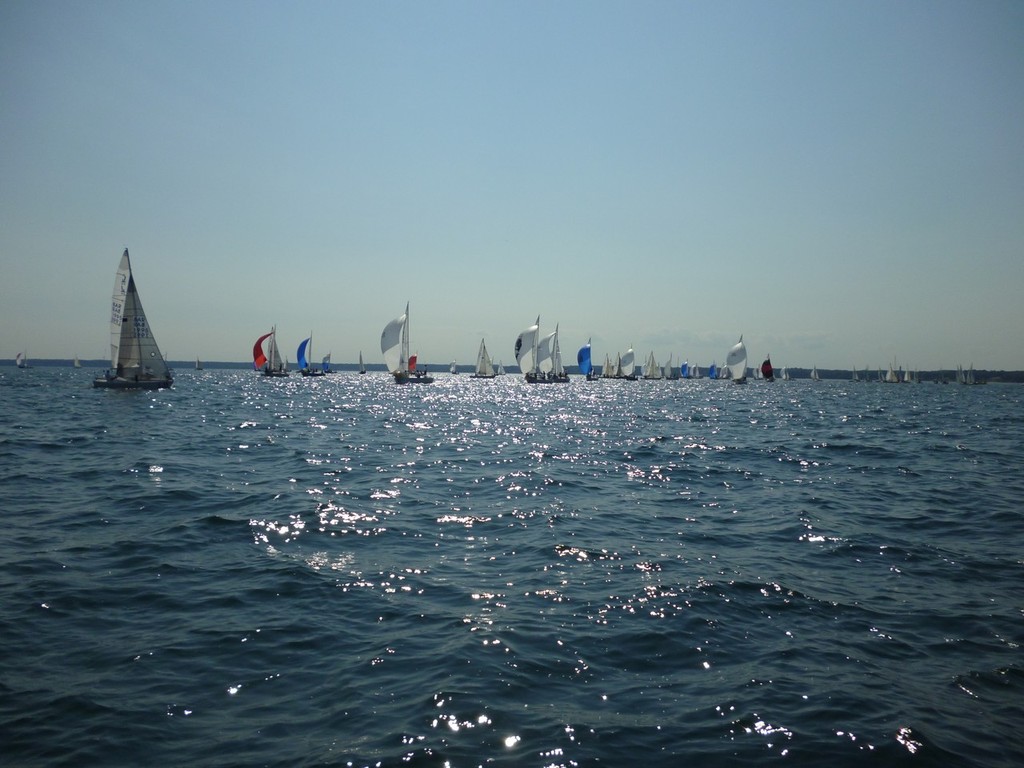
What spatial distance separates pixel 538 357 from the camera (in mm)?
114375

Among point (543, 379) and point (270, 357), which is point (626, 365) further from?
point (270, 357)

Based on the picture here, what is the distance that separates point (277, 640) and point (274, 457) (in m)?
15.9

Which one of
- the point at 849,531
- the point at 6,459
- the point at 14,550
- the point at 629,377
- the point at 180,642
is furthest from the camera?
the point at 629,377

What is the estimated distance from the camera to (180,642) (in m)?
6.99

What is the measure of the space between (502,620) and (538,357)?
106963mm

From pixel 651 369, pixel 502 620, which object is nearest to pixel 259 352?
pixel 651 369

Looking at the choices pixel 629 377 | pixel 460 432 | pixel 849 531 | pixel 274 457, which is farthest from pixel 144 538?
pixel 629 377

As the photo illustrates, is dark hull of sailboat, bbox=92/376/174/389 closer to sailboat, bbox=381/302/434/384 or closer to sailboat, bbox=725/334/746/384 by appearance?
sailboat, bbox=381/302/434/384

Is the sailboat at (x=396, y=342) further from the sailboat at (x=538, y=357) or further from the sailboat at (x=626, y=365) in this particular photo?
the sailboat at (x=626, y=365)

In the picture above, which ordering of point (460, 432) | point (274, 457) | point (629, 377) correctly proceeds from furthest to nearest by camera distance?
point (629, 377) → point (460, 432) → point (274, 457)

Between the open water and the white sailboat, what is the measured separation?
3924 centimetres

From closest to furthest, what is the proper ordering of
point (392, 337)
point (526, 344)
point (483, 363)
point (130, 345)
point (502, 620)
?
point (502, 620) → point (130, 345) → point (392, 337) → point (526, 344) → point (483, 363)

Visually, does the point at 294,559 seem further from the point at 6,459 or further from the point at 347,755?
the point at 6,459

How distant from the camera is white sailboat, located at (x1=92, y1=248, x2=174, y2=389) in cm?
5156
